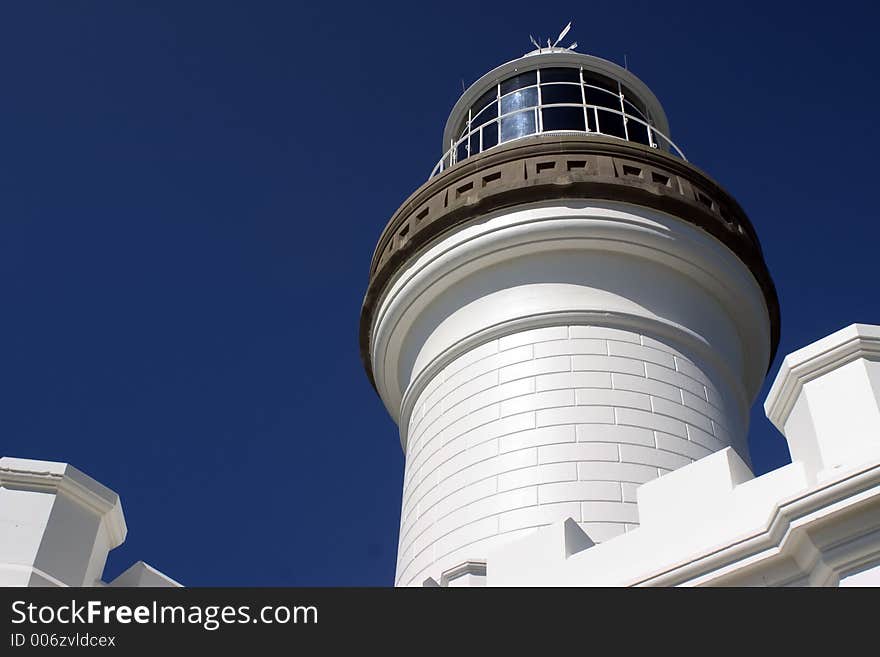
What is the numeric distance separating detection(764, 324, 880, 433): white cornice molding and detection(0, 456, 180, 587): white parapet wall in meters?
3.58

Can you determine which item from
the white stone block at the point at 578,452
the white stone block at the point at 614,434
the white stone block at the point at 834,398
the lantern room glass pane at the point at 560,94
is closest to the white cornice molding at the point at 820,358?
the white stone block at the point at 834,398

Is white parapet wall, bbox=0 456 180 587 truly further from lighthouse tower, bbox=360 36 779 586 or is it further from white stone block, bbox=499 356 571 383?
white stone block, bbox=499 356 571 383

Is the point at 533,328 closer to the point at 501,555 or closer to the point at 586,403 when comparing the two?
the point at 586,403

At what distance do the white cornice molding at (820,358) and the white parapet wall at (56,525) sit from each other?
3.58m

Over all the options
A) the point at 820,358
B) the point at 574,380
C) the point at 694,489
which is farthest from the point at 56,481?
the point at 574,380

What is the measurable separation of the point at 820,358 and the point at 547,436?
161 inches

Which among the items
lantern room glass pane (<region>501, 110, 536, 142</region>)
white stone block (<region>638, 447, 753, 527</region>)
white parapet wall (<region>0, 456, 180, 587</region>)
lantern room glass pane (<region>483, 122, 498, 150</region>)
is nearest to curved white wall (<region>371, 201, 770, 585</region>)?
white stone block (<region>638, 447, 753, 527</region>)

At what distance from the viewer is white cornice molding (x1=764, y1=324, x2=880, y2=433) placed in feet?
18.0

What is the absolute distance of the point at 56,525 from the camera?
5.80 metres

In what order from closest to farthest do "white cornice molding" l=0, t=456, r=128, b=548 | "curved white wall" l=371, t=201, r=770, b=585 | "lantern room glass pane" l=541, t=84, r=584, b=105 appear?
"white cornice molding" l=0, t=456, r=128, b=548
"curved white wall" l=371, t=201, r=770, b=585
"lantern room glass pane" l=541, t=84, r=584, b=105


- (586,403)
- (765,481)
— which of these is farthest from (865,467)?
(586,403)

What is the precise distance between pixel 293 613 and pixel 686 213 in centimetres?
761

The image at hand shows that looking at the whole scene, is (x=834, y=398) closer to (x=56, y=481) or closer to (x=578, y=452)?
(x=578, y=452)

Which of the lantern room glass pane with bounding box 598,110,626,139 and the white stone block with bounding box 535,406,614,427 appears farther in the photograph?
the lantern room glass pane with bounding box 598,110,626,139
